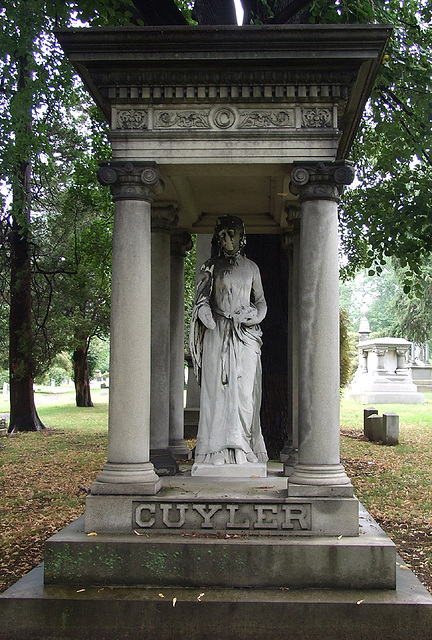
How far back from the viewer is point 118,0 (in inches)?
334

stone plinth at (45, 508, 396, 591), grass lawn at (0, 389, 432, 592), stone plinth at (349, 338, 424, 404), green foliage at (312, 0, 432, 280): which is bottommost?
grass lawn at (0, 389, 432, 592)

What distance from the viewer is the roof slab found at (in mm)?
5605

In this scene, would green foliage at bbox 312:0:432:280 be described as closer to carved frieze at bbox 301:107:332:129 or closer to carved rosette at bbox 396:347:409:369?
carved frieze at bbox 301:107:332:129

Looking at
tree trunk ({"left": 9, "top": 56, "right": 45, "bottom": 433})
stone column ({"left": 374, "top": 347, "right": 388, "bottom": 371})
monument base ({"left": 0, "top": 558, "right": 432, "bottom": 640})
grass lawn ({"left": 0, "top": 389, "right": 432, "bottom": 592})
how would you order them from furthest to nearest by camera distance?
1. stone column ({"left": 374, "top": 347, "right": 388, "bottom": 371})
2. tree trunk ({"left": 9, "top": 56, "right": 45, "bottom": 433})
3. grass lawn ({"left": 0, "top": 389, "right": 432, "bottom": 592})
4. monument base ({"left": 0, "top": 558, "right": 432, "bottom": 640})

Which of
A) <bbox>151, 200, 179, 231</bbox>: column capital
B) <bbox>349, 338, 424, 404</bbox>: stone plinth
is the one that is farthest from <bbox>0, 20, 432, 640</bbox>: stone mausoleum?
<bbox>349, 338, 424, 404</bbox>: stone plinth

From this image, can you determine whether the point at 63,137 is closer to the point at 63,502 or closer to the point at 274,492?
the point at 63,502

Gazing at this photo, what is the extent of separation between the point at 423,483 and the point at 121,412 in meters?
7.27

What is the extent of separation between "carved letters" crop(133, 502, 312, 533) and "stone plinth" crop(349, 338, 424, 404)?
25687 millimetres

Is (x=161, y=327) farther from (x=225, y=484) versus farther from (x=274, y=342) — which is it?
(x=274, y=342)

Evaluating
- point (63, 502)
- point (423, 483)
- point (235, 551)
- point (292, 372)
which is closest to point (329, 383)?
point (235, 551)

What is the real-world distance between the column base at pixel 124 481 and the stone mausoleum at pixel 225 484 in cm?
1

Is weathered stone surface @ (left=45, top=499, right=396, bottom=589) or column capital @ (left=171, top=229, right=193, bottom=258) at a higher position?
column capital @ (left=171, top=229, right=193, bottom=258)

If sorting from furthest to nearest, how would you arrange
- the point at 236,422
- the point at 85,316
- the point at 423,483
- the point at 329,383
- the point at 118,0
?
the point at 85,316 < the point at 423,483 < the point at 118,0 < the point at 236,422 < the point at 329,383

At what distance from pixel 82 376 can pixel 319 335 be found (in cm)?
2542
